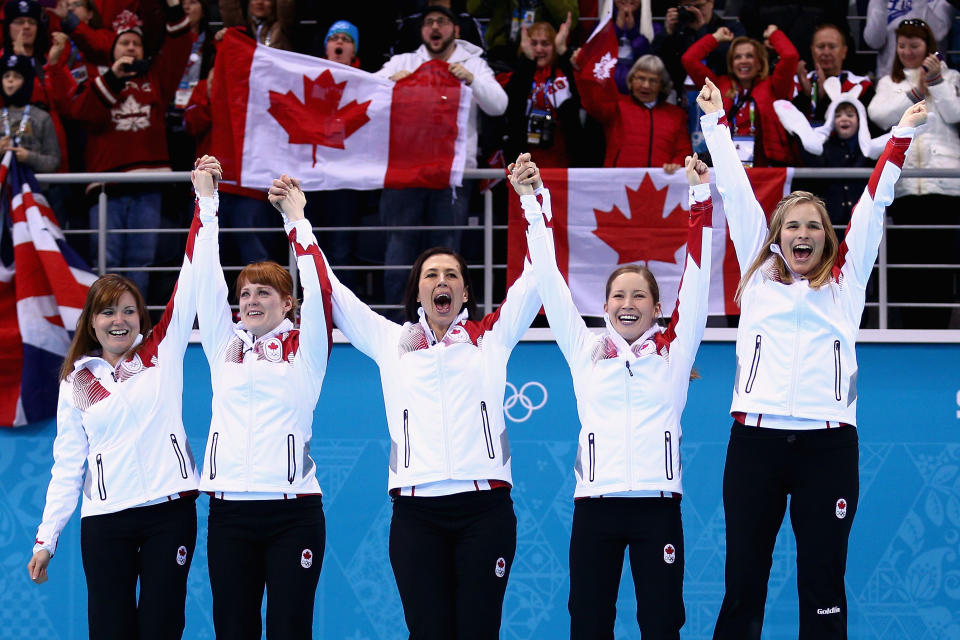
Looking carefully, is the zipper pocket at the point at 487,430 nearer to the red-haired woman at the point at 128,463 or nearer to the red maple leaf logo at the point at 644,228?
the red-haired woman at the point at 128,463

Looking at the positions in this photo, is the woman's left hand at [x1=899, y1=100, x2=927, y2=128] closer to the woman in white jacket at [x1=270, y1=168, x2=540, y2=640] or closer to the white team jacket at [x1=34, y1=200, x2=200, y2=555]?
the woman in white jacket at [x1=270, y1=168, x2=540, y2=640]

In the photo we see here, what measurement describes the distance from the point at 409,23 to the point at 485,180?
113 centimetres

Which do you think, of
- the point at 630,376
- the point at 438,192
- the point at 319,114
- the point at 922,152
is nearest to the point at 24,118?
the point at 319,114

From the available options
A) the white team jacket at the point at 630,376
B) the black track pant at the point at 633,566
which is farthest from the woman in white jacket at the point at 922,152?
the black track pant at the point at 633,566

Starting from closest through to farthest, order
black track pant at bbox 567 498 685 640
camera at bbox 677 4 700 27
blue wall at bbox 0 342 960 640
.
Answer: black track pant at bbox 567 498 685 640 < blue wall at bbox 0 342 960 640 < camera at bbox 677 4 700 27

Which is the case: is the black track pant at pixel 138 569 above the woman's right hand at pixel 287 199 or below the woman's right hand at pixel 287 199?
below

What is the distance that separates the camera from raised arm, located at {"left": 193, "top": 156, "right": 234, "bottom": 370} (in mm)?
4551

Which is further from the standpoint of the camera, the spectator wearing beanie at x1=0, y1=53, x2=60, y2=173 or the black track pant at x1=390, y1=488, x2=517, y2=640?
the spectator wearing beanie at x1=0, y1=53, x2=60, y2=173

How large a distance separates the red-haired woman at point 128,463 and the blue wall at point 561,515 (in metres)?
1.74

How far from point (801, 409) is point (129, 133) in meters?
4.04

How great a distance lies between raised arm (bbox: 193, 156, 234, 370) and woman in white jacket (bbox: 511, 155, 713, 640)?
1.15m

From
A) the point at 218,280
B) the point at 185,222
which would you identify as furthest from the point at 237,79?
the point at 218,280

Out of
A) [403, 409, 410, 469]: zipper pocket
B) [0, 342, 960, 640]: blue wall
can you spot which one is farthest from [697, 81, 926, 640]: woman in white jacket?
[0, 342, 960, 640]: blue wall

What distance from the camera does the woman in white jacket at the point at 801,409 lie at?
4199mm
